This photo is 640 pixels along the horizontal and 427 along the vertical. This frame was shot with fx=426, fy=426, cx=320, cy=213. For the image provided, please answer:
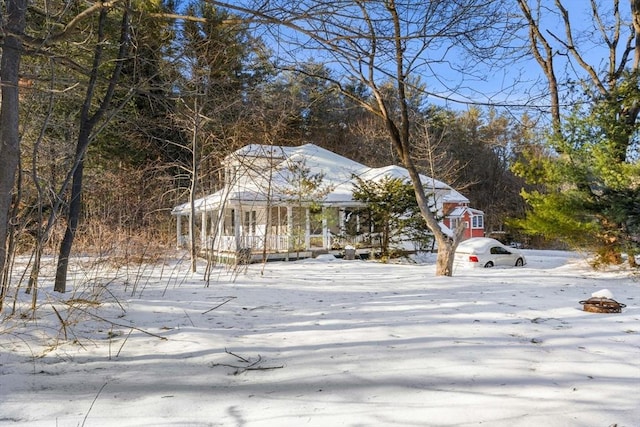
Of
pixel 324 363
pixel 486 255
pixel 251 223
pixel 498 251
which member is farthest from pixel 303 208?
pixel 324 363

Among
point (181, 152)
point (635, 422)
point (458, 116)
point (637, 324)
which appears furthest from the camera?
point (458, 116)

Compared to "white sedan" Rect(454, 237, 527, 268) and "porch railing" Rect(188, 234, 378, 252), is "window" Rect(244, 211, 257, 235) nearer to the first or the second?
"porch railing" Rect(188, 234, 378, 252)

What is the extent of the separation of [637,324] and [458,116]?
30404mm

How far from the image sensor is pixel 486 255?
53.6ft

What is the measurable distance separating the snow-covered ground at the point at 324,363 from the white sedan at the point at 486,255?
35.6ft

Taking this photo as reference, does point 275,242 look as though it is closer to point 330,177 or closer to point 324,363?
point 330,177

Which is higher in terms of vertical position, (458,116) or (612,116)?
(458,116)

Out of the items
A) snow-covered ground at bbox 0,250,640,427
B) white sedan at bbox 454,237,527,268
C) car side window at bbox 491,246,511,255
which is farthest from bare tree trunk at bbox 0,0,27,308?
car side window at bbox 491,246,511,255

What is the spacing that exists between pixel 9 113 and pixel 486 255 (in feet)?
51.7

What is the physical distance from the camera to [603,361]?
3041mm

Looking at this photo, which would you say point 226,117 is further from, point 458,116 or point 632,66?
point 458,116

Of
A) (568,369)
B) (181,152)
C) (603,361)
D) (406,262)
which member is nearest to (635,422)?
(568,369)

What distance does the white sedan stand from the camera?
1623 cm

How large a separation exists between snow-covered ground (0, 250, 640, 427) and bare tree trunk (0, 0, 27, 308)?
112 centimetres
